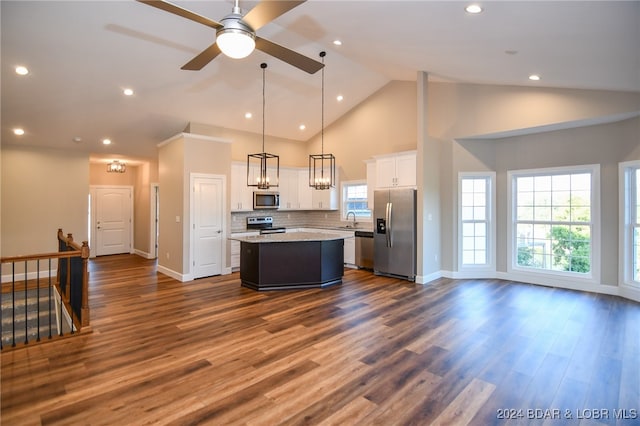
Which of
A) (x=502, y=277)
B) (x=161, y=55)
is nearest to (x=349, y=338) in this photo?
(x=502, y=277)

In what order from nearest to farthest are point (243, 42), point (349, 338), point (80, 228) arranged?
1. point (243, 42)
2. point (349, 338)
3. point (80, 228)

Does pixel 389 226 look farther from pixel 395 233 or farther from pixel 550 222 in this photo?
pixel 550 222

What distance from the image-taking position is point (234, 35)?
2389 millimetres

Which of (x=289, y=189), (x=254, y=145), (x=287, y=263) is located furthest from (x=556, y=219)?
(x=254, y=145)

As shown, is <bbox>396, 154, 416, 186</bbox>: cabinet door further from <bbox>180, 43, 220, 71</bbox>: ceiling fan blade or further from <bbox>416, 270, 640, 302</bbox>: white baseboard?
<bbox>180, 43, 220, 71</bbox>: ceiling fan blade

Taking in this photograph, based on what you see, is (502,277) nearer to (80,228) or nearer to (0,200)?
(80,228)

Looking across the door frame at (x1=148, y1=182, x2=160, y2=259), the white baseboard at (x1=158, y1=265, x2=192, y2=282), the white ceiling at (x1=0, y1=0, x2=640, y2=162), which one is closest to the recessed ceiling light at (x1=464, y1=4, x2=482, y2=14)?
the white ceiling at (x1=0, y1=0, x2=640, y2=162)

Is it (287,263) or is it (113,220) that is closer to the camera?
(287,263)

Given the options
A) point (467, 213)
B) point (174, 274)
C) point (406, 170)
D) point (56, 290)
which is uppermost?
point (406, 170)

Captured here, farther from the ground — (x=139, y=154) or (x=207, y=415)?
(x=139, y=154)

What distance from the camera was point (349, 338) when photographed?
11.6 ft

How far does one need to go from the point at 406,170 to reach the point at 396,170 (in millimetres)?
223

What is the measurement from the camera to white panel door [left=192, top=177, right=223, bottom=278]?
636 cm

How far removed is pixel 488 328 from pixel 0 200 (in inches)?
346
